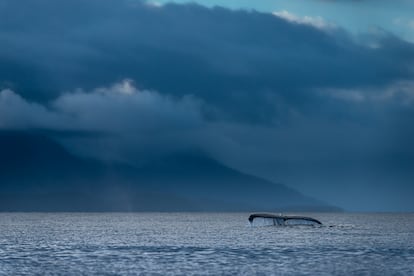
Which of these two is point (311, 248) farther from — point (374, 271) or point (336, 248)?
point (374, 271)

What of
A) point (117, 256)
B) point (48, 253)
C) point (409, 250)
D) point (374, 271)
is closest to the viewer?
point (374, 271)

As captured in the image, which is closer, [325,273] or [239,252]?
[325,273]

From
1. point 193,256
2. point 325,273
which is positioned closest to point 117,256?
point 193,256

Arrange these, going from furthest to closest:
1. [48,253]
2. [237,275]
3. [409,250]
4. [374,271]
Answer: [409,250] → [48,253] → [374,271] → [237,275]

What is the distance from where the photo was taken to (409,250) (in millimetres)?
131500

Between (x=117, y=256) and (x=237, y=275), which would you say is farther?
(x=117, y=256)

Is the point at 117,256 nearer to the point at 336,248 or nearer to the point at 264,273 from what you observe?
the point at 264,273

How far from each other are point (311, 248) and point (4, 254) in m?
50.5

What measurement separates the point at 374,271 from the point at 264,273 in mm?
13703

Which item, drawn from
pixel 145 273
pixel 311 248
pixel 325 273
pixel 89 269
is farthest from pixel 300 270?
pixel 311 248

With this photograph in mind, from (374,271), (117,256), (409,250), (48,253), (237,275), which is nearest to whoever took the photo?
(237,275)

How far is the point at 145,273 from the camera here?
8856 cm

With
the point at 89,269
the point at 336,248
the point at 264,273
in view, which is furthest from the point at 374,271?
the point at 336,248

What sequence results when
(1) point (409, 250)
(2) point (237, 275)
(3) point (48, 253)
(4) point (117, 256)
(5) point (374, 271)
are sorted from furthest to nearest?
(1) point (409, 250) → (3) point (48, 253) → (4) point (117, 256) → (5) point (374, 271) → (2) point (237, 275)
